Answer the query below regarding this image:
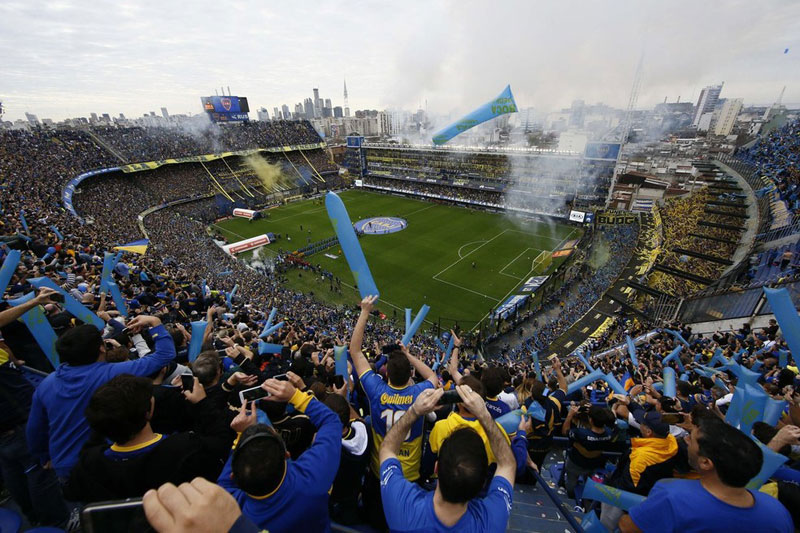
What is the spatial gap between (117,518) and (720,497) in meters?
3.21

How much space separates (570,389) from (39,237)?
20.2 m

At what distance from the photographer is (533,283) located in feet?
90.3

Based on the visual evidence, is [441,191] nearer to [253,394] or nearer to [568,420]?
[568,420]

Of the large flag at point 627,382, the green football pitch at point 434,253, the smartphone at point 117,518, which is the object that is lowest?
the green football pitch at point 434,253

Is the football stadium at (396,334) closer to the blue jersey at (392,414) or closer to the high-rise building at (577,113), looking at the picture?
the blue jersey at (392,414)

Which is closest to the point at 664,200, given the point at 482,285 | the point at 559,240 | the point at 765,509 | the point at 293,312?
the point at 559,240

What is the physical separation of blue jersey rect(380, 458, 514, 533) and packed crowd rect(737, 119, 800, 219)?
2749cm

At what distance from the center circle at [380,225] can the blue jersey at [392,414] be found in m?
37.7

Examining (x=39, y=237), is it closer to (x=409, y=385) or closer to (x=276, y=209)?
(x=409, y=385)

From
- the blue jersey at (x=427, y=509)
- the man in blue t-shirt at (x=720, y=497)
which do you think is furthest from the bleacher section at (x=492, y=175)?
the blue jersey at (x=427, y=509)

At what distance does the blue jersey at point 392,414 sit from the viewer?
10.0ft

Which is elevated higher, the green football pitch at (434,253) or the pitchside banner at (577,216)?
the pitchside banner at (577,216)

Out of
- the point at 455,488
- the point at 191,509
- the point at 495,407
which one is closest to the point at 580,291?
the point at 495,407

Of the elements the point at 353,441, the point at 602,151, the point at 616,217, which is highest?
the point at 353,441
